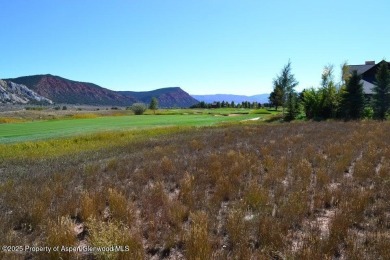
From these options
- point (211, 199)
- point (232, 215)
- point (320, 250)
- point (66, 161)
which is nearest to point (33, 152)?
point (66, 161)

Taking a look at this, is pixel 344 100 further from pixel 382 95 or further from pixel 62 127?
pixel 62 127

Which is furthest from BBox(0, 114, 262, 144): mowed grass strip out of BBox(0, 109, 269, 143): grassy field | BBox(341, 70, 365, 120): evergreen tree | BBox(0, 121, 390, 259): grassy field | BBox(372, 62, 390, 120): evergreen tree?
BBox(0, 121, 390, 259): grassy field

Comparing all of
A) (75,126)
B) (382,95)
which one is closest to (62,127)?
(75,126)

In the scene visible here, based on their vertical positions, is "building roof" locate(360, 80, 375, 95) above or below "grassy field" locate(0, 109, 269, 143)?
above

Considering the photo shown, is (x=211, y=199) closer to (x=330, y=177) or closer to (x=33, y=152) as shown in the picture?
(x=330, y=177)

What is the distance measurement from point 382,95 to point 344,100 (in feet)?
15.5

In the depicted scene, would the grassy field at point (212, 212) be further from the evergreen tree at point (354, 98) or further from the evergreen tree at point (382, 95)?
the evergreen tree at point (382, 95)

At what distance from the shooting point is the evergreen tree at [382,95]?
4231 cm

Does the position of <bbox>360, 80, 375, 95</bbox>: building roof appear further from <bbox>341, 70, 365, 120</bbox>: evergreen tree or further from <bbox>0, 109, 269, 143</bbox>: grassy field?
<bbox>0, 109, 269, 143</bbox>: grassy field

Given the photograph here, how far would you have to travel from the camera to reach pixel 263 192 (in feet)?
24.2

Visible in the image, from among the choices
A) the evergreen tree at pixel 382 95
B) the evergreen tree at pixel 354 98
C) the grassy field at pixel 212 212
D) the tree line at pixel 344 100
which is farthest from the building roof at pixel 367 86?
the grassy field at pixel 212 212

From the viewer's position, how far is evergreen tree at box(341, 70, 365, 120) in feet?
137

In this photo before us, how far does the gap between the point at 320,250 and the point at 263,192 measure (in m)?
2.79

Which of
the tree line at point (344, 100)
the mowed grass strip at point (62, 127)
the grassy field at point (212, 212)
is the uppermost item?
the tree line at point (344, 100)
